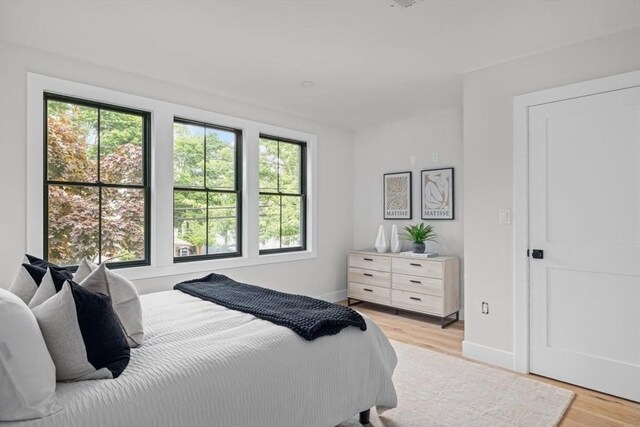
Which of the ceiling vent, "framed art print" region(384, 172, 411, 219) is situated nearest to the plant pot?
"framed art print" region(384, 172, 411, 219)

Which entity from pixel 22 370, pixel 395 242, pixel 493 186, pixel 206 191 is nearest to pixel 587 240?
pixel 493 186

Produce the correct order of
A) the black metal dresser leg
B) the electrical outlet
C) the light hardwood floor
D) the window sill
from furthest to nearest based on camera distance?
the window sill < the electrical outlet < the light hardwood floor < the black metal dresser leg

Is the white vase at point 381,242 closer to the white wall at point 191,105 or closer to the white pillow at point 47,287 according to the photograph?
the white wall at point 191,105

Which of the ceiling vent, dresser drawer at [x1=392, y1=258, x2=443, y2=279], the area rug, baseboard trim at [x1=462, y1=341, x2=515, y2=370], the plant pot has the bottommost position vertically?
the area rug

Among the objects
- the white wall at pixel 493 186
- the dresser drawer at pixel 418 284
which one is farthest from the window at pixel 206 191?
the white wall at pixel 493 186

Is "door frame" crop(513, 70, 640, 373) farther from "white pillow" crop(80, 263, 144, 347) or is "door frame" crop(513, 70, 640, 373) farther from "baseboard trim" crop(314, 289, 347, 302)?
"white pillow" crop(80, 263, 144, 347)

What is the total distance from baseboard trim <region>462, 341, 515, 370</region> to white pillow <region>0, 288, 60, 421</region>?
3.00m

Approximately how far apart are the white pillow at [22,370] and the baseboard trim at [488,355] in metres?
3.00

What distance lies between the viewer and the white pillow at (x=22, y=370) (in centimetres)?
116

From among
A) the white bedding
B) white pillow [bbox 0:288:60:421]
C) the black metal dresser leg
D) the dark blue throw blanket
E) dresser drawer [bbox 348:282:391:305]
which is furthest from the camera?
dresser drawer [bbox 348:282:391:305]

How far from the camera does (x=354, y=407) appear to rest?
77.3 inches

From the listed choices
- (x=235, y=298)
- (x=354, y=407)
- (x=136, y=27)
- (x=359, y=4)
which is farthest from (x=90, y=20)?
(x=354, y=407)

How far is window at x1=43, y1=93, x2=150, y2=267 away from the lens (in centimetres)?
305

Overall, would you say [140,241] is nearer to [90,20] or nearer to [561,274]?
[90,20]
